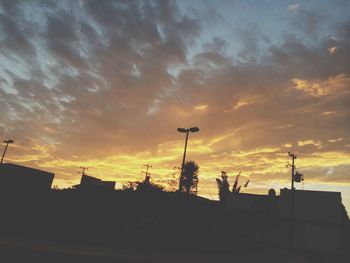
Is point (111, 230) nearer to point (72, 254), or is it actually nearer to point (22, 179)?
point (72, 254)

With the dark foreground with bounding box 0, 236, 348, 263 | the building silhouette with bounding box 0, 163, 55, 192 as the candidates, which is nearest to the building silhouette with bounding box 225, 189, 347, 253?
the building silhouette with bounding box 0, 163, 55, 192

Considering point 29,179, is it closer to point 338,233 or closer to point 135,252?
point 135,252

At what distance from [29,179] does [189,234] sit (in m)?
20.3

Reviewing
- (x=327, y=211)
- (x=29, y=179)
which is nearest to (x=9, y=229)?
(x=29, y=179)

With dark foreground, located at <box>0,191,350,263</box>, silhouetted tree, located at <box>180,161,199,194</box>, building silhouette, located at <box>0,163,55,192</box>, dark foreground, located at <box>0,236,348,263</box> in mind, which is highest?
silhouetted tree, located at <box>180,161,199,194</box>

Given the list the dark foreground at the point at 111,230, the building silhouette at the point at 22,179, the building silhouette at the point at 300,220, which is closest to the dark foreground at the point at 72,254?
the dark foreground at the point at 111,230

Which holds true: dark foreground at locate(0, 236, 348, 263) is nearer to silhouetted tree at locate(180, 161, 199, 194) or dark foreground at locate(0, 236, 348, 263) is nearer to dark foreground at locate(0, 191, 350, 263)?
dark foreground at locate(0, 191, 350, 263)

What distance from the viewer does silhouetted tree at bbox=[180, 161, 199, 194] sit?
2677 inches

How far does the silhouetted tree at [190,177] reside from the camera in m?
68.0

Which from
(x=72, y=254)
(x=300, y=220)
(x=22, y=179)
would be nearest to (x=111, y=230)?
(x=72, y=254)

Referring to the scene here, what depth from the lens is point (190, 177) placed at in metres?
68.6

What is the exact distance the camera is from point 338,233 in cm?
4031

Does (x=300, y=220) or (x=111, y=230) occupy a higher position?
(x=300, y=220)

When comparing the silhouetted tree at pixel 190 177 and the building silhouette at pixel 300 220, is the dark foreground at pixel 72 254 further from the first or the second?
the silhouetted tree at pixel 190 177
